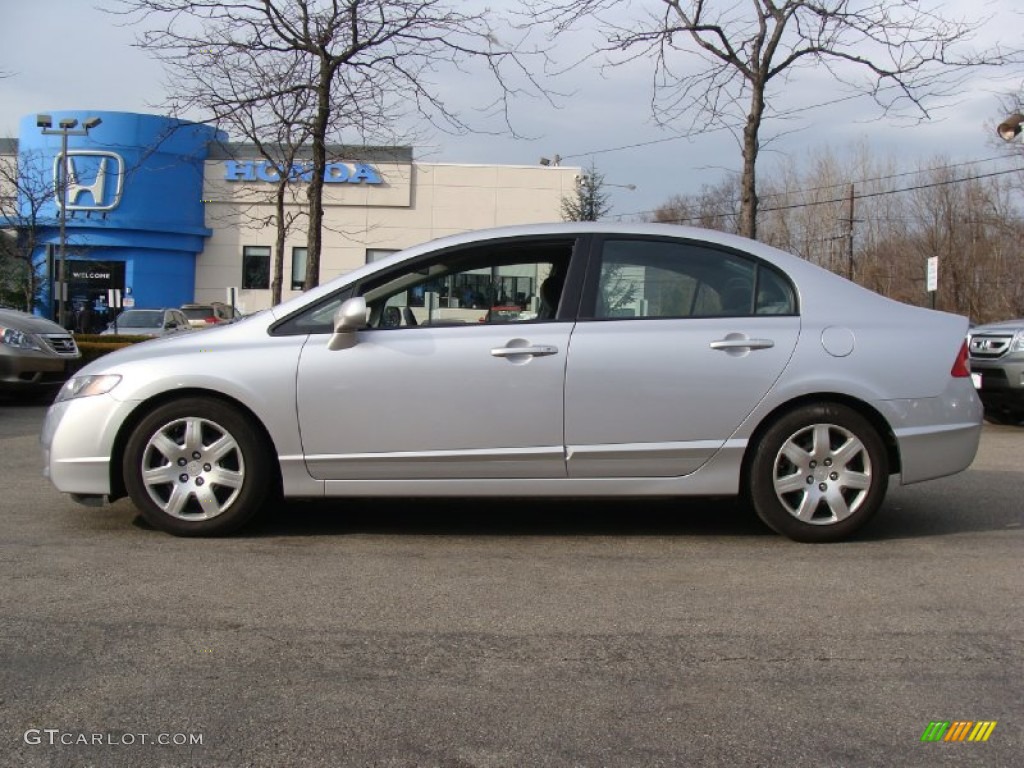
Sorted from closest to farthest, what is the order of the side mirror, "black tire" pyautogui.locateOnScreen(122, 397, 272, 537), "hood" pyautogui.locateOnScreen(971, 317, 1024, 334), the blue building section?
the side mirror, "black tire" pyautogui.locateOnScreen(122, 397, 272, 537), "hood" pyautogui.locateOnScreen(971, 317, 1024, 334), the blue building section

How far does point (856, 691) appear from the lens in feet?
9.95

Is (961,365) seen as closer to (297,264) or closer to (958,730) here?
(958,730)

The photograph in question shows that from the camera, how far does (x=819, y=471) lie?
15.5ft

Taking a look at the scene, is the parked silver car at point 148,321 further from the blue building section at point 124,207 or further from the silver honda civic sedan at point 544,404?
the silver honda civic sedan at point 544,404

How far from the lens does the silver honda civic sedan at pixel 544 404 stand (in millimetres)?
4637

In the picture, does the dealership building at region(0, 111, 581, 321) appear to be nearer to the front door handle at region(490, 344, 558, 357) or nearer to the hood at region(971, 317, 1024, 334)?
the hood at region(971, 317, 1024, 334)

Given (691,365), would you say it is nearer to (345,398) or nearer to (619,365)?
(619,365)

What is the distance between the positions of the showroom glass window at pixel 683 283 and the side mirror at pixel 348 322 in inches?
47.0

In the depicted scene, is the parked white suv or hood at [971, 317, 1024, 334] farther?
hood at [971, 317, 1024, 334]

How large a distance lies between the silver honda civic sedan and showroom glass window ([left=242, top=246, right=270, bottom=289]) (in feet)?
108

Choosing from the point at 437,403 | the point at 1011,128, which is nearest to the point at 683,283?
the point at 437,403

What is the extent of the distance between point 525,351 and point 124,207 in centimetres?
3291

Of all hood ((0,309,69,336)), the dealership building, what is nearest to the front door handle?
hood ((0,309,69,336))

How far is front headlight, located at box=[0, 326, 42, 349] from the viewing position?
10.7 meters
